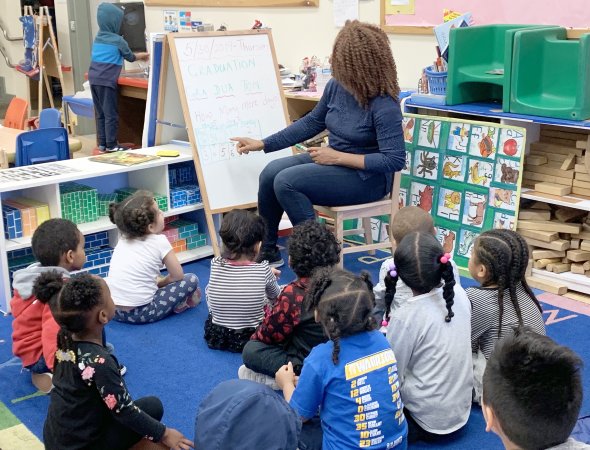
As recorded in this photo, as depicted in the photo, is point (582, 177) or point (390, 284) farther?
point (582, 177)

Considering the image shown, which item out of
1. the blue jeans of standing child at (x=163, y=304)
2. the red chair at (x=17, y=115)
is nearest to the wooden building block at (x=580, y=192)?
the blue jeans of standing child at (x=163, y=304)

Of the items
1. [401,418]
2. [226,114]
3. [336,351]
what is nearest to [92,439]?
[336,351]

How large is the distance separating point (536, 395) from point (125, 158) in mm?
3196

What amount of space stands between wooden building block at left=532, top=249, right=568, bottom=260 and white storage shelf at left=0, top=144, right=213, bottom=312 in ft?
5.83

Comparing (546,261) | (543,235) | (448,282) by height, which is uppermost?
(448,282)

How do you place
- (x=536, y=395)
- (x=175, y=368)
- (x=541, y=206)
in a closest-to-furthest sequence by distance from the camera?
(x=536, y=395) → (x=175, y=368) → (x=541, y=206)

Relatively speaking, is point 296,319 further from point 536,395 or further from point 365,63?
point 365,63

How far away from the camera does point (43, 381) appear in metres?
2.97

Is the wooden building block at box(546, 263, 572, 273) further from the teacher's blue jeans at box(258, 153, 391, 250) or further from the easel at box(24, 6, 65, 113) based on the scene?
the easel at box(24, 6, 65, 113)

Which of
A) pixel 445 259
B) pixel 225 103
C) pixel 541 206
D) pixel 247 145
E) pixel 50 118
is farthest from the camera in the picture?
pixel 50 118

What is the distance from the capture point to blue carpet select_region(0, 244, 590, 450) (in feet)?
8.95

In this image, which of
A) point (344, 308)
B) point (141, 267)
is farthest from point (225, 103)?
point (344, 308)

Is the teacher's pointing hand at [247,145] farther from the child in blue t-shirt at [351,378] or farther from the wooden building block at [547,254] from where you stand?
the child in blue t-shirt at [351,378]

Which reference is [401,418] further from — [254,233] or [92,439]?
[254,233]
